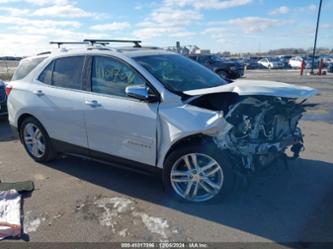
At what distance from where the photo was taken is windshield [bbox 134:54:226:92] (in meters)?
3.86

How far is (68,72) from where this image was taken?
450 cm

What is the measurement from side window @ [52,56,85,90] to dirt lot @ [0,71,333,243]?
131cm

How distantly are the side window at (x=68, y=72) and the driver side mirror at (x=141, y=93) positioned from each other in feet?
3.40

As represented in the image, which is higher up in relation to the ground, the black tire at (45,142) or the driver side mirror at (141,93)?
the driver side mirror at (141,93)

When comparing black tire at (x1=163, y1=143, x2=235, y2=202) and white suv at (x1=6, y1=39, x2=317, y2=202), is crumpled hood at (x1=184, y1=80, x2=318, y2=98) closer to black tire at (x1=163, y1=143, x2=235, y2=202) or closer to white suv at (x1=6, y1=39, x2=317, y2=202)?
white suv at (x1=6, y1=39, x2=317, y2=202)

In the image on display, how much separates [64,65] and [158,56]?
1375 mm

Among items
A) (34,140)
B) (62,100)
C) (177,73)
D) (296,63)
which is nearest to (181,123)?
(177,73)

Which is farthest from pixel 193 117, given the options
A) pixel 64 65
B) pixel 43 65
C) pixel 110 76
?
pixel 43 65

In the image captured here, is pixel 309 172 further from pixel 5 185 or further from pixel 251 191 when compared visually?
pixel 5 185

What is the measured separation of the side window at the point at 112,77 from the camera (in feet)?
12.7

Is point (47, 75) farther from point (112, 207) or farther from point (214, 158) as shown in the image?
point (214, 158)

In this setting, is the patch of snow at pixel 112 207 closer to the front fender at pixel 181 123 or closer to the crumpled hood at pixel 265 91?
the front fender at pixel 181 123

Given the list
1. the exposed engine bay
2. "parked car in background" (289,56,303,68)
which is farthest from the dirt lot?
"parked car in background" (289,56,303,68)

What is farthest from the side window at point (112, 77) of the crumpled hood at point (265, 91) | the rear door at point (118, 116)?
the crumpled hood at point (265, 91)
